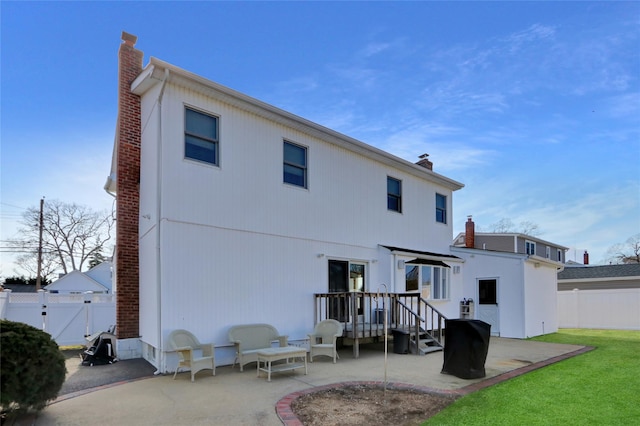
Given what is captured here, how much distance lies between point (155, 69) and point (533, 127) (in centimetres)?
1356

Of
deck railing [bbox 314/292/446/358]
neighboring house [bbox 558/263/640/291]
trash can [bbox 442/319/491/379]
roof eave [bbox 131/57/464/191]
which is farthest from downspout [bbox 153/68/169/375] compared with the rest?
neighboring house [bbox 558/263/640/291]

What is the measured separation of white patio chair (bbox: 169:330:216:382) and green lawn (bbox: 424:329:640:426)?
14.0 feet

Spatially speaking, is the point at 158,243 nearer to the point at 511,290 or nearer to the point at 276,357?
the point at 276,357

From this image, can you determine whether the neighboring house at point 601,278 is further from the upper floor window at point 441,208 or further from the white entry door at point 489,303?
the upper floor window at point 441,208

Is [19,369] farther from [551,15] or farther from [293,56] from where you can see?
[551,15]

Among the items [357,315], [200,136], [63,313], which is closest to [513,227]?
[357,315]

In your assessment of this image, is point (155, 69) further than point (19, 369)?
Yes

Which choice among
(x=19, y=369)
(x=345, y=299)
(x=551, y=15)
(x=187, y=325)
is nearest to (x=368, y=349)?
(x=345, y=299)

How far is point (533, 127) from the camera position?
49.8ft

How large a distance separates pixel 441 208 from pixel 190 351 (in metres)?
12.3

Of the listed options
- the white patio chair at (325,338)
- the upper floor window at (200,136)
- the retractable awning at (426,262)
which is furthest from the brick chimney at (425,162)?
the upper floor window at (200,136)

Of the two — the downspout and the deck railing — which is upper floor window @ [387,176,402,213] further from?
the downspout

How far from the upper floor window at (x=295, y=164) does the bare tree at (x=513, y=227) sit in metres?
41.7

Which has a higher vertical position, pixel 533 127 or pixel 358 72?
pixel 358 72
